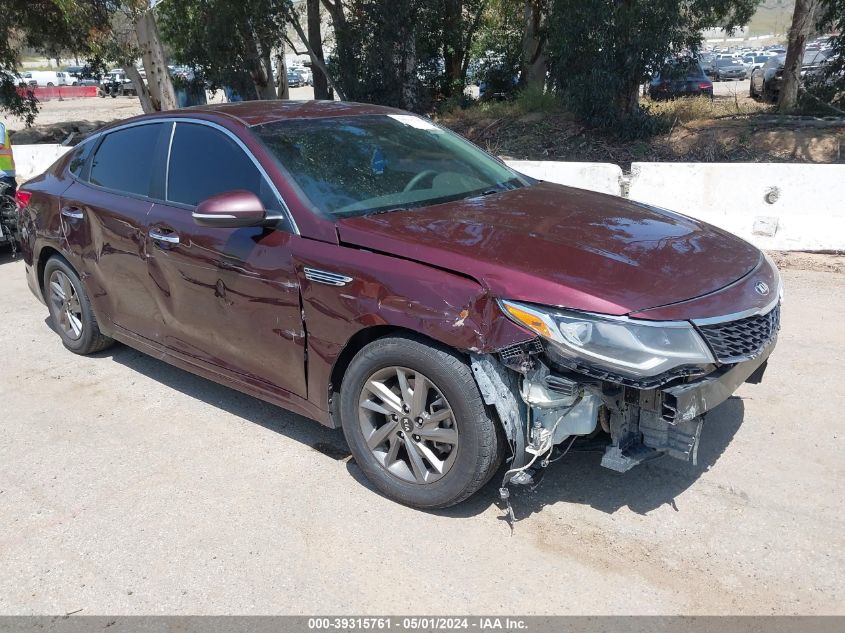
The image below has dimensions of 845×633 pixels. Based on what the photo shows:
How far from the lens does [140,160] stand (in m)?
4.91

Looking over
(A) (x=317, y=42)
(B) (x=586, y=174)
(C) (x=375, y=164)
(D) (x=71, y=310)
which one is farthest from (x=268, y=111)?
(A) (x=317, y=42)

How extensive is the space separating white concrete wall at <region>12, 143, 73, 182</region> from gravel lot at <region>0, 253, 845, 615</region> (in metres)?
10.7

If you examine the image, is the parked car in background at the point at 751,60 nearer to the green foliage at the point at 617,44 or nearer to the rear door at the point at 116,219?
the green foliage at the point at 617,44

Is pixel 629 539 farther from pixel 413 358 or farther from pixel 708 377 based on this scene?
pixel 413 358

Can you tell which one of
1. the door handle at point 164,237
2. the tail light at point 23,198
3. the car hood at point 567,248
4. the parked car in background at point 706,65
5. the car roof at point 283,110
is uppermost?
the car roof at point 283,110

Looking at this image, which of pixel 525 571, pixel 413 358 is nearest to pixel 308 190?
pixel 413 358

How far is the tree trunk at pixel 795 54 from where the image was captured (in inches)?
534

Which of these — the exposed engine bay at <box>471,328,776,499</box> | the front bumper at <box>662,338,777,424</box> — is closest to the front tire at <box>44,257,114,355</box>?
the exposed engine bay at <box>471,328,776,499</box>

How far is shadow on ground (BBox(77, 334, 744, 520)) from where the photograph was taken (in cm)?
370

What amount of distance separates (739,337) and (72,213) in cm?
429

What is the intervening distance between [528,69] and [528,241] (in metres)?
19.3

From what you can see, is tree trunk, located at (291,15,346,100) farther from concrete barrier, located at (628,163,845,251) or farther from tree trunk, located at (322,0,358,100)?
concrete barrier, located at (628,163,845,251)

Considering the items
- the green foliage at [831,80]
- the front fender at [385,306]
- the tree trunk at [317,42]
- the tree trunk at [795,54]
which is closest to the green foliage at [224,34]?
the tree trunk at [317,42]

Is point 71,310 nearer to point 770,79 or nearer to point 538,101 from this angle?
point 538,101
